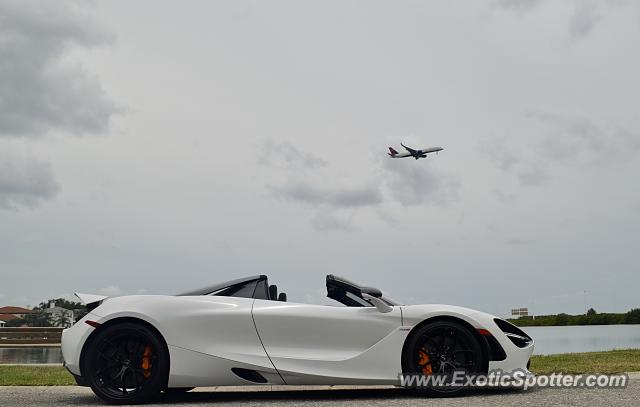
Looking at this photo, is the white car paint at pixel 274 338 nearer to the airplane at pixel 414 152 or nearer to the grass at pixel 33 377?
the grass at pixel 33 377

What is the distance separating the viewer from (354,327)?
646 centimetres

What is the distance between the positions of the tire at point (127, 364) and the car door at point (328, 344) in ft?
3.19

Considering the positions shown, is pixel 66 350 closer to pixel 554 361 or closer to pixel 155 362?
pixel 155 362

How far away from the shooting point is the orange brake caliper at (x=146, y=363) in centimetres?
630

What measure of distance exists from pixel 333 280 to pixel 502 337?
5.56 feet

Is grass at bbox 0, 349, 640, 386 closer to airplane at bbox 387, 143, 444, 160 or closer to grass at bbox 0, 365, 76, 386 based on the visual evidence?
grass at bbox 0, 365, 76, 386

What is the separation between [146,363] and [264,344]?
1.09m

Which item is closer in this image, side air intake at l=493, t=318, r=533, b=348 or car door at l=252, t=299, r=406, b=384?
car door at l=252, t=299, r=406, b=384

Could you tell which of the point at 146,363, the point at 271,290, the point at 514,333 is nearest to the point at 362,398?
the point at 271,290

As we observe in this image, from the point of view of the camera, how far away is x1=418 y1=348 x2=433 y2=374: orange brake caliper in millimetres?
6395

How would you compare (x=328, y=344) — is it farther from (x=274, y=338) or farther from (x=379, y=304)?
(x=379, y=304)

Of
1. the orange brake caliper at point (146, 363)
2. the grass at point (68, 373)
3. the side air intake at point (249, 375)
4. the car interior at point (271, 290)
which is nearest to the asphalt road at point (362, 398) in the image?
the side air intake at point (249, 375)

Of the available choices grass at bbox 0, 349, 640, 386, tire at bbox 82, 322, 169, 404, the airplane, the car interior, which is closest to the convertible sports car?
tire at bbox 82, 322, 169, 404

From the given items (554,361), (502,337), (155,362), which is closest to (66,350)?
(155,362)
